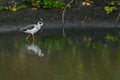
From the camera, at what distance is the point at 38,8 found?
72.1ft

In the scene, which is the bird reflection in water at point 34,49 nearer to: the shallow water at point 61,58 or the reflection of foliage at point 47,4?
the shallow water at point 61,58

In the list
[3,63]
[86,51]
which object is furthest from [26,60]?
[86,51]

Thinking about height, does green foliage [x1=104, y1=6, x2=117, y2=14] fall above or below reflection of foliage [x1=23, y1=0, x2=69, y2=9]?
below

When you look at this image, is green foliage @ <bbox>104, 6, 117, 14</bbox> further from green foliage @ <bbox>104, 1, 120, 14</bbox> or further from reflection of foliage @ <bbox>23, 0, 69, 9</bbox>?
reflection of foliage @ <bbox>23, 0, 69, 9</bbox>

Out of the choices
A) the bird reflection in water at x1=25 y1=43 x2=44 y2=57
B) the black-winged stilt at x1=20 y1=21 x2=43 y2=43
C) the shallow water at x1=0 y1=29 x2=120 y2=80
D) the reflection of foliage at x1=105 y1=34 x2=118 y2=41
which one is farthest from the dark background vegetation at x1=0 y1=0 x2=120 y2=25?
the bird reflection in water at x1=25 y1=43 x2=44 y2=57

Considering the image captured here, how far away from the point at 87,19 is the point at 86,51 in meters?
5.87

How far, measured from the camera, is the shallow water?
12656 mm

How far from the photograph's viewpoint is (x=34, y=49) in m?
16.4

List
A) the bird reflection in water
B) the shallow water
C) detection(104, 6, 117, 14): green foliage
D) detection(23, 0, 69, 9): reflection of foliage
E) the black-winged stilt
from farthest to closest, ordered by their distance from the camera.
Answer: detection(23, 0, 69, 9): reflection of foliage
detection(104, 6, 117, 14): green foliage
the black-winged stilt
the bird reflection in water
the shallow water

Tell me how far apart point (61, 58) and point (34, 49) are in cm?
192

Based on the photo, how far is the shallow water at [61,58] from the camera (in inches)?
498

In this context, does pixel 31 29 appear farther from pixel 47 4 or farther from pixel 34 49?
pixel 34 49

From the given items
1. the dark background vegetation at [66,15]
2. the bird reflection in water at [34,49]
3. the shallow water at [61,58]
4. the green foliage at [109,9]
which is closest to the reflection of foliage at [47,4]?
the dark background vegetation at [66,15]

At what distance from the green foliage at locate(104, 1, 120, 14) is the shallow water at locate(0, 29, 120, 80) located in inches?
98.8
